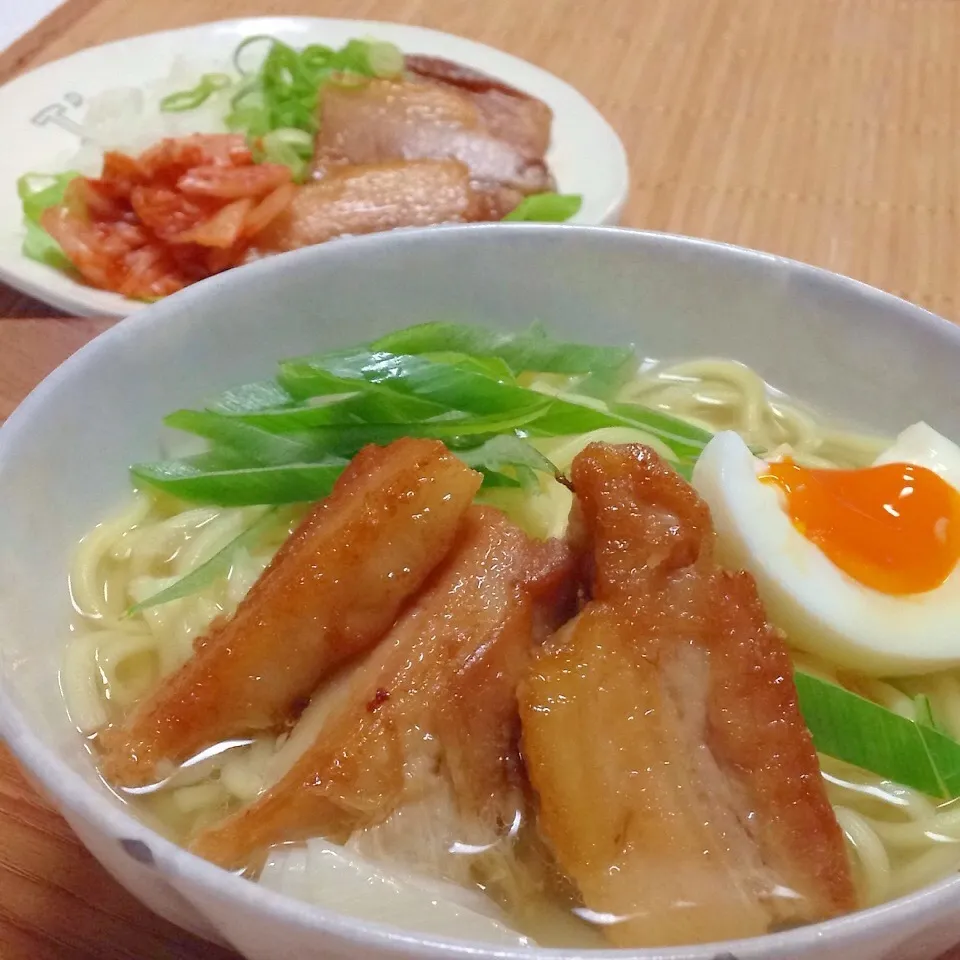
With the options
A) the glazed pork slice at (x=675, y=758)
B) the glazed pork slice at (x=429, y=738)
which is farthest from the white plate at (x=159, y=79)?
the glazed pork slice at (x=675, y=758)

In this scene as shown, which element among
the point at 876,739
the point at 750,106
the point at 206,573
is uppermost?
the point at 206,573

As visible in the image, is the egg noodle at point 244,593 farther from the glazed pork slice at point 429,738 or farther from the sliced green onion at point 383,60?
the sliced green onion at point 383,60

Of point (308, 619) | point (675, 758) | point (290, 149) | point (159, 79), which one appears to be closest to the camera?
point (675, 758)

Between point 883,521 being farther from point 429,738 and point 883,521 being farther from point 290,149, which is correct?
point 290,149

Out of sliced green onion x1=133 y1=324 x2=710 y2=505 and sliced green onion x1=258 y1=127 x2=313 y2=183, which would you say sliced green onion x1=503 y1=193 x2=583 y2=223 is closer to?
sliced green onion x1=258 y1=127 x2=313 y2=183

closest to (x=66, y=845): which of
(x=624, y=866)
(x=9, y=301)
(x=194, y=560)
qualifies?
(x=194, y=560)

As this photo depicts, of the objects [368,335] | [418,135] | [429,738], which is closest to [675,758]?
[429,738]

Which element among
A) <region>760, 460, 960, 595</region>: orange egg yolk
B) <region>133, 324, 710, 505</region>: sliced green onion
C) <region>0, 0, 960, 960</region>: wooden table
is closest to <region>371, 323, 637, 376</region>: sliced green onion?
<region>133, 324, 710, 505</region>: sliced green onion
